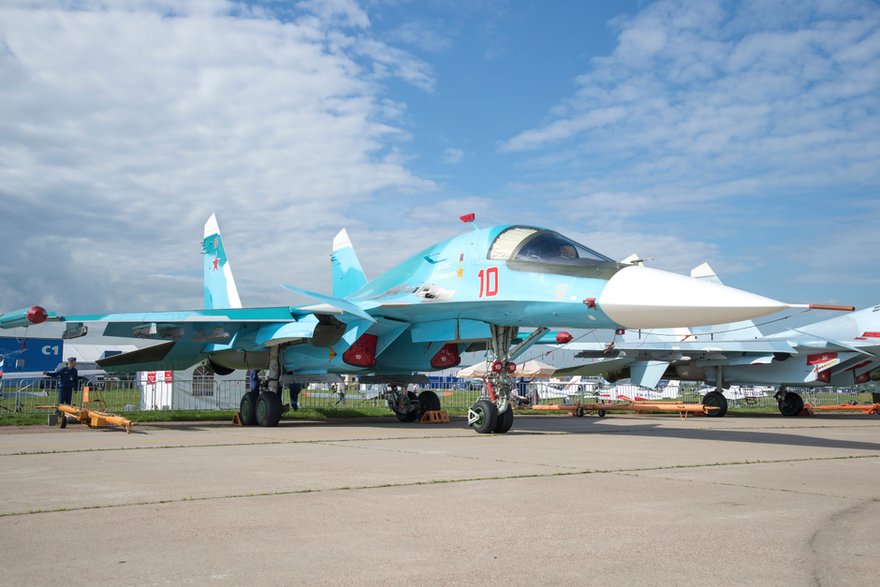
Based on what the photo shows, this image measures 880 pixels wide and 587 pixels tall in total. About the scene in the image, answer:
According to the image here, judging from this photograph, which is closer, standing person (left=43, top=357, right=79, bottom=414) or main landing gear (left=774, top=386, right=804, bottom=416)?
standing person (left=43, top=357, right=79, bottom=414)

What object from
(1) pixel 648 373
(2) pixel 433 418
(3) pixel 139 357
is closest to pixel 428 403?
(2) pixel 433 418

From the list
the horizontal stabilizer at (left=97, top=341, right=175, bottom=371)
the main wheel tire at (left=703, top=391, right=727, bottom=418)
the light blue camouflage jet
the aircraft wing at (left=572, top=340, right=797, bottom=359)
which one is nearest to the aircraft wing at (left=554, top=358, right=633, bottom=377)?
the light blue camouflage jet

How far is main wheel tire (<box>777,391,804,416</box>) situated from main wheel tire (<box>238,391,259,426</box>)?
13.8 m

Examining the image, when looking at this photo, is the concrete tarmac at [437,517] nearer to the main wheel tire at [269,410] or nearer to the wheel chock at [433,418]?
the main wheel tire at [269,410]

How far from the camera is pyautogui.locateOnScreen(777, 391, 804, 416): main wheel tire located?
1886 centimetres

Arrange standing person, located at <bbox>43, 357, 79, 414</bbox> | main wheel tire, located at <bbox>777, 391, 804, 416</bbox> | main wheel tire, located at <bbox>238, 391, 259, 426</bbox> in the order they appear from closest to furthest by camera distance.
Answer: main wheel tire, located at <bbox>238, 391, 259, 426</bbox> → standing person, located at <bbox>43, 357, 79, 414</bbox> → main wheel tire, located at <bbox>777, 391, 804, 416</bbox>

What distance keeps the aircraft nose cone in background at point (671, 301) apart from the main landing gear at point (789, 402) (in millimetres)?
12960

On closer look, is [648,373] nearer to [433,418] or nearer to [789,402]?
[789,402]

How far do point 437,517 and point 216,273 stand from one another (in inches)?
547

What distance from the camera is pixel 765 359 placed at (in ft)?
59.5

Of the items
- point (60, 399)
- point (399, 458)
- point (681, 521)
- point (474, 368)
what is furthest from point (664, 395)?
point (681, 521)

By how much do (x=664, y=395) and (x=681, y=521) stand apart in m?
31.3

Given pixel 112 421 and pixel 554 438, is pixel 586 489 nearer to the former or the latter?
pixel 554 438

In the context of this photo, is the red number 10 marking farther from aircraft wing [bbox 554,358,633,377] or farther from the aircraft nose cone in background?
aircraft wing [bbox 554,358,633,377]
